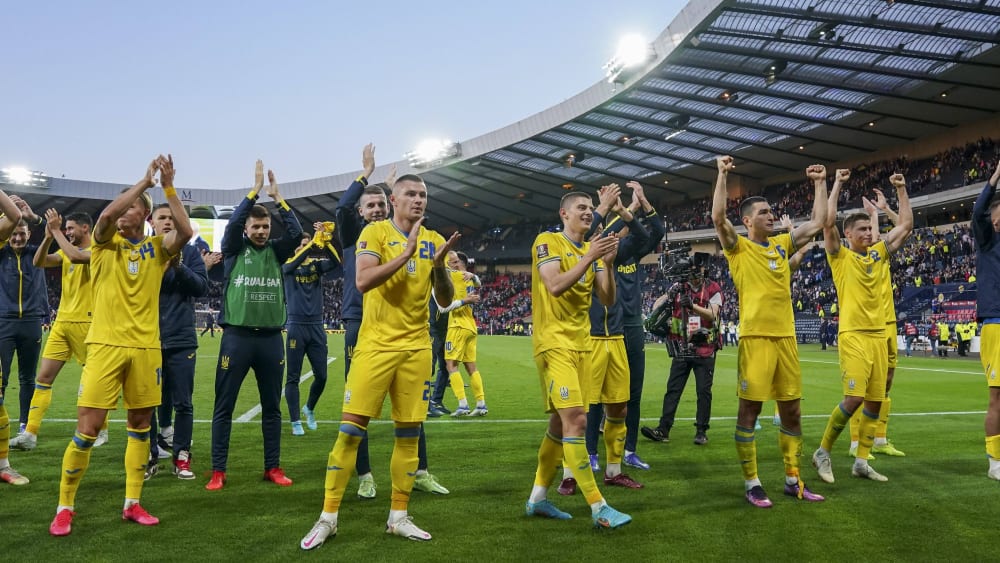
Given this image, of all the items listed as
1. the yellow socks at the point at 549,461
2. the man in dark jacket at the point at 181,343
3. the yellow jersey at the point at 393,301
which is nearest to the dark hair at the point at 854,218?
the yellow socks at the point at 549,461

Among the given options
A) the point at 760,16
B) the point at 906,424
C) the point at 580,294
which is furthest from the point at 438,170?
the point at 580,294

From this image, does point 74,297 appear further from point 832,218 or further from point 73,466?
point 832,218

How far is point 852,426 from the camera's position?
6469mm

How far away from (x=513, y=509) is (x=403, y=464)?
968mm

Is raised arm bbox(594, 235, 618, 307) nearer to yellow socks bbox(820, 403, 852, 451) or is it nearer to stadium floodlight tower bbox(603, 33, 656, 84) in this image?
yellow socks bbox(820, 403, 852, 451)

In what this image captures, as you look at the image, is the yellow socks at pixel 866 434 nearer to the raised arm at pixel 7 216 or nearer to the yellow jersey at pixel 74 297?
the raised arm at pixel 7 216

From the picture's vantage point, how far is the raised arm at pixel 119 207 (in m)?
4.12

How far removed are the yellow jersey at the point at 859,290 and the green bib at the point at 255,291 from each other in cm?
466

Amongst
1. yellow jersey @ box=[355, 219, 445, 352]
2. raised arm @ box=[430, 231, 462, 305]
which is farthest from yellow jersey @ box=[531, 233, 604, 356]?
yellow jersey @ box=[355, 219, 445, 352]

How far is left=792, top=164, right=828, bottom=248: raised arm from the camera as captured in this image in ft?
16.7

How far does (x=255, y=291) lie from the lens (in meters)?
5.37

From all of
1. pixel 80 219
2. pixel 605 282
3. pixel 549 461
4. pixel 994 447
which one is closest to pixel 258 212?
pixel 80 219

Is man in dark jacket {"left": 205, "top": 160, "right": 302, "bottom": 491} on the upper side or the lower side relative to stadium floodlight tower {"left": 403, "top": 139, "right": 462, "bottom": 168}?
lower

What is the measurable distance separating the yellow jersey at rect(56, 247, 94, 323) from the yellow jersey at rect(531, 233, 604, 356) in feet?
14.9
